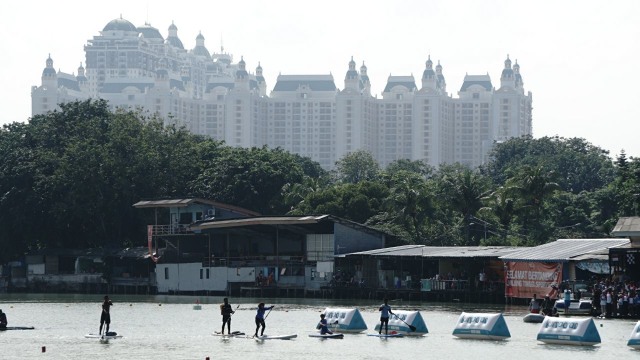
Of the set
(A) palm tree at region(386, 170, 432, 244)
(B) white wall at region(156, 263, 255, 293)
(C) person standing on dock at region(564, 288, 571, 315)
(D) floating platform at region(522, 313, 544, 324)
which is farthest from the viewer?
(A) palm tree at region(386, 170, 432, 244)

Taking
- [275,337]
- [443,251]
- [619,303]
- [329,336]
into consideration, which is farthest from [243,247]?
[329,336]

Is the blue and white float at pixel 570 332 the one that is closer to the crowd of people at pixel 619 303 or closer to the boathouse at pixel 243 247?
the crowd of people at pixel 619 303

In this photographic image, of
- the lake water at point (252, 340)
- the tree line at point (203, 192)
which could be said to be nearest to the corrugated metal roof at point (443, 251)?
the lake water at point (252, 340)

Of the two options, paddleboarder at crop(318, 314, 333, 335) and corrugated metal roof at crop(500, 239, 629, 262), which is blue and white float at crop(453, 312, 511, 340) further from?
corrugated metal roof at crop(500, 239, 629, 262)

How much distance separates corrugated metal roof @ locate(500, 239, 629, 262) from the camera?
2975 inches

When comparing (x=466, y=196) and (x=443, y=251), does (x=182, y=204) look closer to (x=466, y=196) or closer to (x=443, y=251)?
(x=466, y=196)

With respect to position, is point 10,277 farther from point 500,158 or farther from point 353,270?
point 500,158

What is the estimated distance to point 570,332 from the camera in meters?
50.2

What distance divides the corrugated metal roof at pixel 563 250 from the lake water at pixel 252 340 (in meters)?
3.24

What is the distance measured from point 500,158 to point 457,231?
97.2 m

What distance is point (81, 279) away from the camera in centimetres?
11112

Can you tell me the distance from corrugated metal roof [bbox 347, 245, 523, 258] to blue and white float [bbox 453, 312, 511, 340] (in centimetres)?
2808

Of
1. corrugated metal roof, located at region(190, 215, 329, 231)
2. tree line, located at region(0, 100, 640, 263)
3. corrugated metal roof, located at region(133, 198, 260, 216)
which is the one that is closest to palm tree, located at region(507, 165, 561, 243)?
tree line, located at region(0, 100, 640, 263)

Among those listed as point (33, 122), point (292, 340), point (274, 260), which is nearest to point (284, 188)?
point (274, 260)
